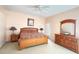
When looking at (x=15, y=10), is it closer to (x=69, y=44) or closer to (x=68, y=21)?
(x=68, y=21)

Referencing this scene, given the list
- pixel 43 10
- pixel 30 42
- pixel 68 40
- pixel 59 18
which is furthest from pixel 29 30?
pixel 68 40

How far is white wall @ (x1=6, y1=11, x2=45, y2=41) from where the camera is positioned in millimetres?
3072

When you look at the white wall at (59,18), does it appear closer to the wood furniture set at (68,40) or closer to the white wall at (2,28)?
the wood furniture set at (68,40)

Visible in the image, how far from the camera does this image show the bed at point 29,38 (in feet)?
10.7

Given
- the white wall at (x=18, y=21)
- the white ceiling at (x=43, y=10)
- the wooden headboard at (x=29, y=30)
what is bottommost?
the wooden headboard at (x=29, y=30)

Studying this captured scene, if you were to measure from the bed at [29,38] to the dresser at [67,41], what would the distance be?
2.13 feet

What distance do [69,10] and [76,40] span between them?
1.23 meters

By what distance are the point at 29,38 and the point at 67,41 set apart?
171 cm

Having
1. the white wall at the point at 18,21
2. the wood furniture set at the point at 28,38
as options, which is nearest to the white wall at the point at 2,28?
the white wall at the point at 18,21

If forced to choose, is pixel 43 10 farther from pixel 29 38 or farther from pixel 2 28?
pixel 2 28

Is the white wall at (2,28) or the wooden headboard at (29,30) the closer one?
the wooden headboard at (29,30)

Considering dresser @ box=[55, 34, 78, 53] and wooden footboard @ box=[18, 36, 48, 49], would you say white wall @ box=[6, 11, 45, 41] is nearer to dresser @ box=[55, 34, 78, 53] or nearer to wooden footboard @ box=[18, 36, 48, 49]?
wooden footboard @ box=[18, 36, 48, 49]

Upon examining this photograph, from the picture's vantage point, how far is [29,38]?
3.81 meters

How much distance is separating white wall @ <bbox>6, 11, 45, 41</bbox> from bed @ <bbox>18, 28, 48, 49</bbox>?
196mm
